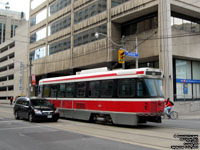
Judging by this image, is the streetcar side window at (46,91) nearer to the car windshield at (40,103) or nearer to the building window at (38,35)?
the car windshield at (40,103)

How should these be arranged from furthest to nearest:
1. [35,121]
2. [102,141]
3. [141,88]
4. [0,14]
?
[0,14], [35,121], [141,88], [102,141]

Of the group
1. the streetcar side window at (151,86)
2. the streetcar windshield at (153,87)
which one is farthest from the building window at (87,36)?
the streetcar side window at (151,86)

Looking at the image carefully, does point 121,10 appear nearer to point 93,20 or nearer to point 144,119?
point 93,20

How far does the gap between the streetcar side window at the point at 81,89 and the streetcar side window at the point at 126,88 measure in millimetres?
3280

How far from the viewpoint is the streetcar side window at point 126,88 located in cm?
1257

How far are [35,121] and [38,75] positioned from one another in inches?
1552

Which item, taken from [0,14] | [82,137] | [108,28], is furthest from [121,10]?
[0,14]

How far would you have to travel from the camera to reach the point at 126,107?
12.7 meters

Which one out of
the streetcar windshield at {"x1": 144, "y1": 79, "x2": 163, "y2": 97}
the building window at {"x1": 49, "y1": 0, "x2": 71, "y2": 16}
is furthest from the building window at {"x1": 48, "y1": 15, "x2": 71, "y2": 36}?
the streetcar windshield at {"x1": 144, "y1": 79, "x2": 163, "y2": 97}

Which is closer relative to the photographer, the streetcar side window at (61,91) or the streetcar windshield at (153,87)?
the streetcar windshield at (153,87)

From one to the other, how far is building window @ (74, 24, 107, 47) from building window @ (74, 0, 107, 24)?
2403mm

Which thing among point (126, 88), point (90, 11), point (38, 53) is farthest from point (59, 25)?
point (126, 88)

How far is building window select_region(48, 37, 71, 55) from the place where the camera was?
1694 inches

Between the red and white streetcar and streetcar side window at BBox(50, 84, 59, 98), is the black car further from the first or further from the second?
streetcar side window at BBox(50, 84, 59, 98)
